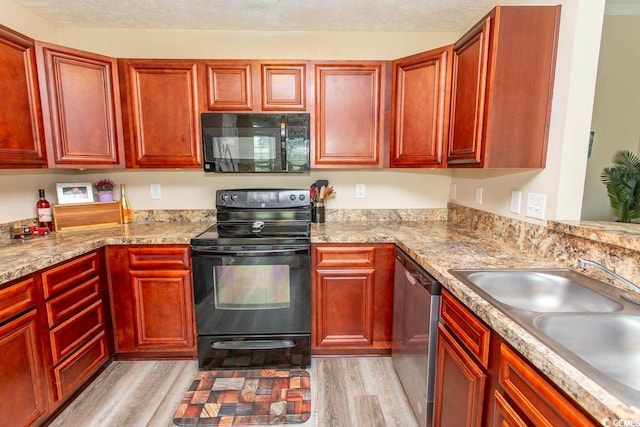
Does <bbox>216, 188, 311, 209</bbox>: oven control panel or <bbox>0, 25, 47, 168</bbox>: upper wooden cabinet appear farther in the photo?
<bbox>216, 188, 311, 209</bbox>: oven control panel

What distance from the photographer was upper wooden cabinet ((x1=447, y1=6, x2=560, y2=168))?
139 cm

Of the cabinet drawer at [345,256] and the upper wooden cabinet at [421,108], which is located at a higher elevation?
the upper wooden cabinet at [421,108]

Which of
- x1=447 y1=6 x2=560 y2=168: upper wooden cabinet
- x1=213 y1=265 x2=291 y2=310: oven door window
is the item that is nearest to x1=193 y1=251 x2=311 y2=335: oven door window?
x1=213 y1=265 x2=291 y2=310: oven door window

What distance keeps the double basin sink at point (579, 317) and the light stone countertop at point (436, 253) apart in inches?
1.5

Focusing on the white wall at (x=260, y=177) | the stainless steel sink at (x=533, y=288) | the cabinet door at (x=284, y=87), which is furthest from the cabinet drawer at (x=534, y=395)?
the cabinet door at (x=284, y=87)

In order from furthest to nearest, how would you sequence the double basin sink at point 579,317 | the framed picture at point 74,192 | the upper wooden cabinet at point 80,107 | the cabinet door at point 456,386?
the framed picture at point 74,192 → the upper wooden cabinet at point 80,107 → the cabinet door at point 456,386 → the double basin sink at point 579,317

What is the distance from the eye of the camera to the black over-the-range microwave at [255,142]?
205 cm

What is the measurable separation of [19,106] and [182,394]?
184 centimetres

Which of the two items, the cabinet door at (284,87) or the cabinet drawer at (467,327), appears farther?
the cabinet door at (284,87)

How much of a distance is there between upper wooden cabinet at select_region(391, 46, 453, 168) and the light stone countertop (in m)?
0.51

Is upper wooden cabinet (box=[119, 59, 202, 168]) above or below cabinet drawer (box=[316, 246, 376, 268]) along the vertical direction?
above

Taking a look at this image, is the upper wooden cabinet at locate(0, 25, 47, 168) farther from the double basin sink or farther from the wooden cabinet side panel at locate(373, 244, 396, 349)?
the double basin sink

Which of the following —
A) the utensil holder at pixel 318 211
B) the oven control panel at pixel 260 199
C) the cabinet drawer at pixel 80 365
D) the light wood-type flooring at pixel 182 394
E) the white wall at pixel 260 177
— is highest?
the white wall at pixel 260 177

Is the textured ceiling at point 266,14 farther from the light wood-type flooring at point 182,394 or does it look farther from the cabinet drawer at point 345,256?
the light wood-type flooring at point 182,394
